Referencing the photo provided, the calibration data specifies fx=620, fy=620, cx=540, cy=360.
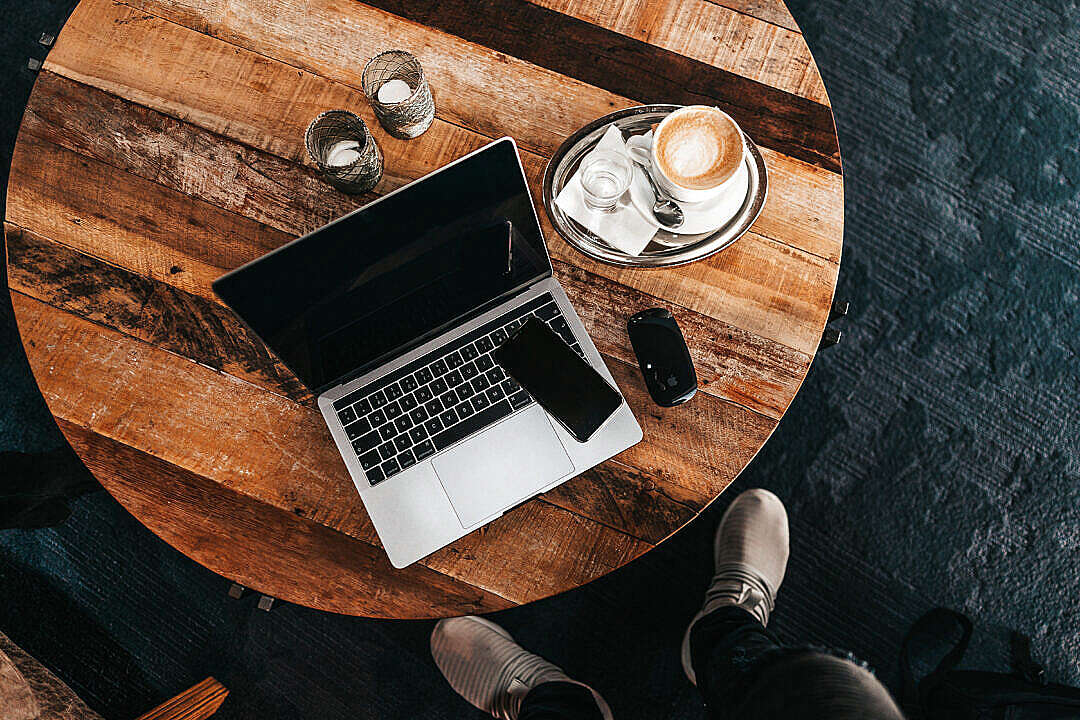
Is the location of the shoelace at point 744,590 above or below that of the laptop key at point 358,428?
below

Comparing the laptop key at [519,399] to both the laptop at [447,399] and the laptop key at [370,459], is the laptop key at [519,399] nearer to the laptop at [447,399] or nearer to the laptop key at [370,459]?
the laptop at [447,399]

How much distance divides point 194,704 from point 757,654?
4.05 feet

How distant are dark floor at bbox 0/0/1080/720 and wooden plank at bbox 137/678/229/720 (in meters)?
0.12

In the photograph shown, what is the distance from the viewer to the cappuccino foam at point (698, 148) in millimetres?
894

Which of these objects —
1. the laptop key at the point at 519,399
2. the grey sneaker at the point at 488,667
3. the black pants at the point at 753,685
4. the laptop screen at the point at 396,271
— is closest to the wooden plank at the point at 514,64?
the laptop screen at the point at 396,271

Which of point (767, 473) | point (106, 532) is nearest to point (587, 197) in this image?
point (767, 473)

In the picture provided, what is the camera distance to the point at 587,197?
953 millimetres

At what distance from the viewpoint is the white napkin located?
968 millimetres

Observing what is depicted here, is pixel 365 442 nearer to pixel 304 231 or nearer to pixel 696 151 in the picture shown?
pixel 304 231

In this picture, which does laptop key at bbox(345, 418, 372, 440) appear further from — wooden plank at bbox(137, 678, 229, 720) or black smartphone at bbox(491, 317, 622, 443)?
wooden plank at bbox(137, 678, 229, 720)

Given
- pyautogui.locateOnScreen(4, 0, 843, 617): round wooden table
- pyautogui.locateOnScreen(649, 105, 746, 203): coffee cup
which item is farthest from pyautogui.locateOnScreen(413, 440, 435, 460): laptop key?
pyautogui.locateOnScreen(649, 105, 746, 203): coffee cup

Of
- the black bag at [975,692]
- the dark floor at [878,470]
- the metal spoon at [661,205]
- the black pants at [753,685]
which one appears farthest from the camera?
the dark floor at [878,470]

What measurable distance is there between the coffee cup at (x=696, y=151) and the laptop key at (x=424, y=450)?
1.74ft

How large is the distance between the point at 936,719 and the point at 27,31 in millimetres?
2893
